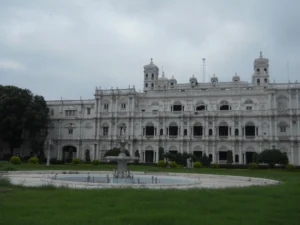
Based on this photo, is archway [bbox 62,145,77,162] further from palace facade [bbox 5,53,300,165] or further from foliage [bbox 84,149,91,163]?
foliage [bbox 84,149,91,163]

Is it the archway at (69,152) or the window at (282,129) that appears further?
the archway at (69,152)

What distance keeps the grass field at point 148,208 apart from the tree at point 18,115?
157ft

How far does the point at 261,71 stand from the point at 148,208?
63412mm

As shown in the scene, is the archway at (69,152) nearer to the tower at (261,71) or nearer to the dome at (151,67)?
the dome at (151,67)

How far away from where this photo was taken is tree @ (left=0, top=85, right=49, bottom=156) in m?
58.5

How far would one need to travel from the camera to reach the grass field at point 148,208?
9.25 meters

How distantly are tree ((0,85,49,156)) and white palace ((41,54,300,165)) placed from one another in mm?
8269

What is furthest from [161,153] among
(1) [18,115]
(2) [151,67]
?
(1) [18,115]

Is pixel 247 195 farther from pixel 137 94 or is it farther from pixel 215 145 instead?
pixel 137 94

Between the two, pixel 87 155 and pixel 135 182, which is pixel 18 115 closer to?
pixel 87 155

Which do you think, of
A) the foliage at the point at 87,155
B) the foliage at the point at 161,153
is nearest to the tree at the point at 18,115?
the foliage at the point at 87,155

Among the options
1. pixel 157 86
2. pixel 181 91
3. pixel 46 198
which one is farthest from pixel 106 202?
pixel 157 86

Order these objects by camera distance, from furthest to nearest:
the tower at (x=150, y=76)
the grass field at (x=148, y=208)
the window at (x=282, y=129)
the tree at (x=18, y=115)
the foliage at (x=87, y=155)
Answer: the tower at (x=150, y=76) < the foliage at (x=87, y=155) < the tree at (x=18, y=115) < the window at (x=282, y=129) < the grass field at (x=148, y=208)

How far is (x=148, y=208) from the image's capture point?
11.1m
